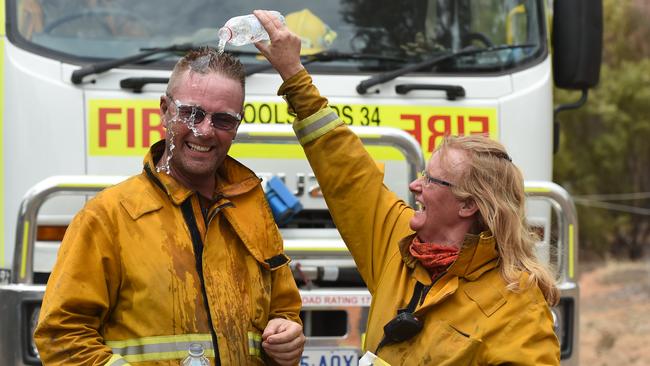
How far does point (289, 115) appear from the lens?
14.8 feet

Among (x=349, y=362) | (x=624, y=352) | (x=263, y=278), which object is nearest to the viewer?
(x=263, y=278)

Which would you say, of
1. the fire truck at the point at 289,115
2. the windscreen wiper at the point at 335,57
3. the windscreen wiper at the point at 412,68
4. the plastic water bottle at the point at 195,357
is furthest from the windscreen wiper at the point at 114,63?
the plastic water bottle at the point at 195,357

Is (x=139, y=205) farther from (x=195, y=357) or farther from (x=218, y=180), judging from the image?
(x=195, y=357)

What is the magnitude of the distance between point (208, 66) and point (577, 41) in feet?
9.28

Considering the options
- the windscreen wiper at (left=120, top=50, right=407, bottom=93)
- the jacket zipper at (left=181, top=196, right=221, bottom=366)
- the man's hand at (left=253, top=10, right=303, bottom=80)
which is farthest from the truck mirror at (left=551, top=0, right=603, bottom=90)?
the jacket zipper at (left=181, top=196, right=221, bottom=366)

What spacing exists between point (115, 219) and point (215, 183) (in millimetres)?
332

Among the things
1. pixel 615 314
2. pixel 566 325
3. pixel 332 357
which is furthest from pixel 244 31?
pixel 615 314

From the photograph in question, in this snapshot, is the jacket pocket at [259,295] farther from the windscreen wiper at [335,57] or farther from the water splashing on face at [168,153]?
the windscreen wiper at [335,57]

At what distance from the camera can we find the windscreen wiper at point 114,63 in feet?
14.5

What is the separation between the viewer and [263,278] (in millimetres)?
2816

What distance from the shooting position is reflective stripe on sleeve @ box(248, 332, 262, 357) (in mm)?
2734

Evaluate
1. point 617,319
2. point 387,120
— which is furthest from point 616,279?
point 387,120

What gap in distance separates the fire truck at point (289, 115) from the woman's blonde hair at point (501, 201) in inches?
50.4

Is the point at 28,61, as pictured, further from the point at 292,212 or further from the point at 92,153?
the point at 292,212
